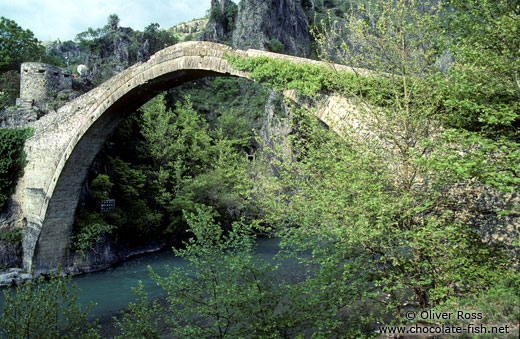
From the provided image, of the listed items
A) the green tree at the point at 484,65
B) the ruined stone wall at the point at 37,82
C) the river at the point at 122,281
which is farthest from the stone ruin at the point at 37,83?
the green tree at the point at 484,65

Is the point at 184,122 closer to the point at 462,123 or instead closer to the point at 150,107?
the point at 150,107

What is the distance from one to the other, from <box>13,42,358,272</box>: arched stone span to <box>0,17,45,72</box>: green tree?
10070 mm

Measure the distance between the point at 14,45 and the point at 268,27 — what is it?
60.5 feet

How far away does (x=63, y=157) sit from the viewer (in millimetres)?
11297

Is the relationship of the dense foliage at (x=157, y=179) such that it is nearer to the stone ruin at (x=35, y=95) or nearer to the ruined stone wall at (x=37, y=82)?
the stone ruin at (x=35, y=95)

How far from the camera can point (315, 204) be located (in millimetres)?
4348

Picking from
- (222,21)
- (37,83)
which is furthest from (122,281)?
(222,21)

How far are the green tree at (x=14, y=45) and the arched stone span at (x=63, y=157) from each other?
1007cm

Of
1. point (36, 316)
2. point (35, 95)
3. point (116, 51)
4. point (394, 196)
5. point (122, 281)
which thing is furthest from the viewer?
point (116, 51)

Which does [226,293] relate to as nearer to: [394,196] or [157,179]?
[394,196]

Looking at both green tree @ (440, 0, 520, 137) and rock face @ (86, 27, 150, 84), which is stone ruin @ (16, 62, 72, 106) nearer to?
green tree @ (440, 0, 520, 137)

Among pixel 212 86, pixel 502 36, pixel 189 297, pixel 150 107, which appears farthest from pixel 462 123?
pixel 212 86

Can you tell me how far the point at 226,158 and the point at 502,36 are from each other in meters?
14.5

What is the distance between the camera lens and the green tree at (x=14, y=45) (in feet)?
63.5
